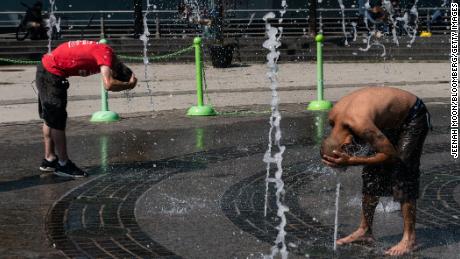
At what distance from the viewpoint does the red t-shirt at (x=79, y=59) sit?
26.8ft

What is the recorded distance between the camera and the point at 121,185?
27.1ft

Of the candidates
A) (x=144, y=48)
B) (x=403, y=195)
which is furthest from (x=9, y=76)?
(x=403, y=195)

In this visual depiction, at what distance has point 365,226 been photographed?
6078 mm

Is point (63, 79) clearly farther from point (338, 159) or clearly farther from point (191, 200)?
point (338, 159)

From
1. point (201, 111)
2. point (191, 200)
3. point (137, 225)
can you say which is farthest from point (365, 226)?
point (201, 111)

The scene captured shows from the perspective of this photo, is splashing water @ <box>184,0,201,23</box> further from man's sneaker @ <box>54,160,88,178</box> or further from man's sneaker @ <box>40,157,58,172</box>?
man's sneaker @ <box>54,160,88,178</box>

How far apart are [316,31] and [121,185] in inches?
867

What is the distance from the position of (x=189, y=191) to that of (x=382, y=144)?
2.85 metres

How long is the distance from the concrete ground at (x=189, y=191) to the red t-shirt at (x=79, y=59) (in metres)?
1.11

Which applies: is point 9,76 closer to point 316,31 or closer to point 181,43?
point 181,43

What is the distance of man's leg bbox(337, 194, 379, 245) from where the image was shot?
6.05 metres

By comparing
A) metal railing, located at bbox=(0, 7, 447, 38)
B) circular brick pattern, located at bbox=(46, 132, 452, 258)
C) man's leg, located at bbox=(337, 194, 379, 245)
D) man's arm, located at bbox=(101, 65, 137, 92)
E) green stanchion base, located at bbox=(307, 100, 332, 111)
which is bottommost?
green stanchion base, located at bbox=(307, 100, 332, 111)

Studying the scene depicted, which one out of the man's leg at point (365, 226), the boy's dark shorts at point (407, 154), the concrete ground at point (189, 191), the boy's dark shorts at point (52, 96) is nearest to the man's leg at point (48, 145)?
the boy's dark shorts at point (52, 96)

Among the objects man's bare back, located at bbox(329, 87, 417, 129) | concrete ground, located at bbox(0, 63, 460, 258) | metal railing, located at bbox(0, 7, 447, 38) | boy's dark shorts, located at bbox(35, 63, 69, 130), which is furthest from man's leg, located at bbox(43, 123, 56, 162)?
metal railing, located at bbox(0, 7, 447, 38)
